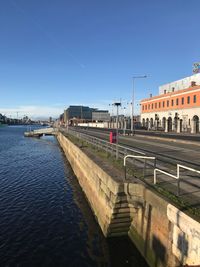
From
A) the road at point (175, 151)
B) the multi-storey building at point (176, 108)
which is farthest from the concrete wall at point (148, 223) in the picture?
the multi-storey building at point (176, 108)

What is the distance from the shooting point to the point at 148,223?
29.3 feet

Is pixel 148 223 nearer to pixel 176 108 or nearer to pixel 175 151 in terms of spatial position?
pixel 175 151

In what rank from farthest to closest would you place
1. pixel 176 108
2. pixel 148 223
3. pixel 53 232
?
1. pixel 176 108
2. pixel 53 232
3. pixel 148 223

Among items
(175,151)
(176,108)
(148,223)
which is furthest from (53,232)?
(176,108)

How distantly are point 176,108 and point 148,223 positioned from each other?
191 ft

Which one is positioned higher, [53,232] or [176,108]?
[176,108]

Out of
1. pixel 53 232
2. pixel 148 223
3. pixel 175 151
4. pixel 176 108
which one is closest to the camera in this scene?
pixel 148 223

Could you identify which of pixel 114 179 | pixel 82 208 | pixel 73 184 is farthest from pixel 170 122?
pixel 114 179

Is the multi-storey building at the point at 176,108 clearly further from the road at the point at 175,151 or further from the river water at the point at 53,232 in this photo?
the river water at the point at 53,232

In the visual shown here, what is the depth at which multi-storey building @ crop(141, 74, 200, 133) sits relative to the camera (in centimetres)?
5491

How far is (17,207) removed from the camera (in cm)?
1620

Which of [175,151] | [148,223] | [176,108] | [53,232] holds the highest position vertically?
[176,108]

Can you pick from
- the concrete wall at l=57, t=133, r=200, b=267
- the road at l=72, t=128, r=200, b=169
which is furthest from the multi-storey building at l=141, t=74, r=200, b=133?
the concrete wall at l=57, t=133, r=200, b=267

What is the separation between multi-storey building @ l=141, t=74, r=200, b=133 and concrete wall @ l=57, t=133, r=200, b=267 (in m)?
44.6
